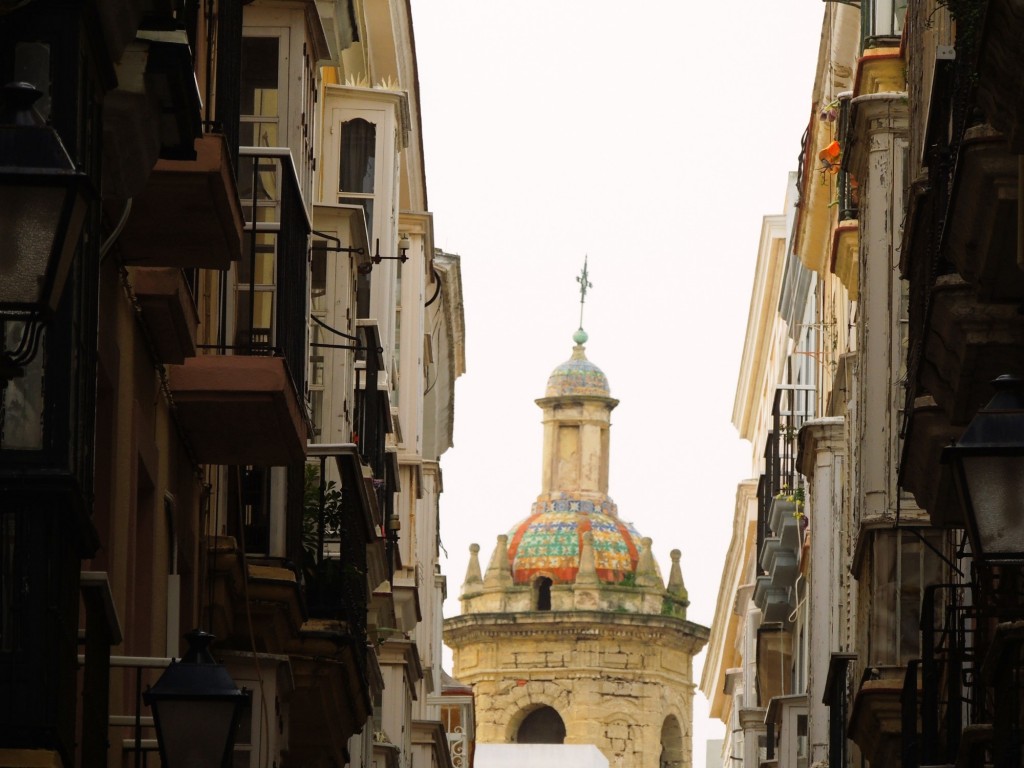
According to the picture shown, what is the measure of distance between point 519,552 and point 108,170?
79.8 metres

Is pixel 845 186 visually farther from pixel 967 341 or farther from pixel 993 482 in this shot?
pixel 993 482

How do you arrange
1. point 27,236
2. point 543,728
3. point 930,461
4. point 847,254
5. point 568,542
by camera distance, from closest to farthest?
point 27,236
point 930,461
point 847,254
point 543,728
point 568,542

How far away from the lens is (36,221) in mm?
7258

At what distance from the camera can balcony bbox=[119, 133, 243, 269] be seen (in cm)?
1133

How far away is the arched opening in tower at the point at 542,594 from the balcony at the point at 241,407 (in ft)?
240

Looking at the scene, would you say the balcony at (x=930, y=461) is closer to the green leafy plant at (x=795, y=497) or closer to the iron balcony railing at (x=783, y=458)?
the iron balcony railing at (x=783, y=458)

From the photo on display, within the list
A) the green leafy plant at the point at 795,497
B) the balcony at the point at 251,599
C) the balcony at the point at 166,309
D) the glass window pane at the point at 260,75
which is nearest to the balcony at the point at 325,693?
the balcony at the point at 251,599

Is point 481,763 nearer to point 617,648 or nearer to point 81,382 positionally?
point 617,648

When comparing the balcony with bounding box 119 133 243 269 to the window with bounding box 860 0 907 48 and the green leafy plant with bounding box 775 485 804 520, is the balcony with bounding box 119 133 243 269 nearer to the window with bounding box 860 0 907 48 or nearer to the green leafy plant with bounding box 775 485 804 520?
the window with bounding box 860 0 907 48

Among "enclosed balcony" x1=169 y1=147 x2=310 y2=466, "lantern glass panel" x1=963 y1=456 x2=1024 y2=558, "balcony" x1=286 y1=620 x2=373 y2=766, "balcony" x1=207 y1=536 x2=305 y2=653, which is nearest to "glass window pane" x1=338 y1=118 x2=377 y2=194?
"balcony" x1=286 y1=620 x2=373 y2=766

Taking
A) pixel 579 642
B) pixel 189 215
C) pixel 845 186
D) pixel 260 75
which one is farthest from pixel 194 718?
pixel 579 642

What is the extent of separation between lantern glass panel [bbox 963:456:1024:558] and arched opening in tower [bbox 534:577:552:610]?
78198mm

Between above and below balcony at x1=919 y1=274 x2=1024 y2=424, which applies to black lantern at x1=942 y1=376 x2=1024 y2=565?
below

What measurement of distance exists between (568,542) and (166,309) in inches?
3030
